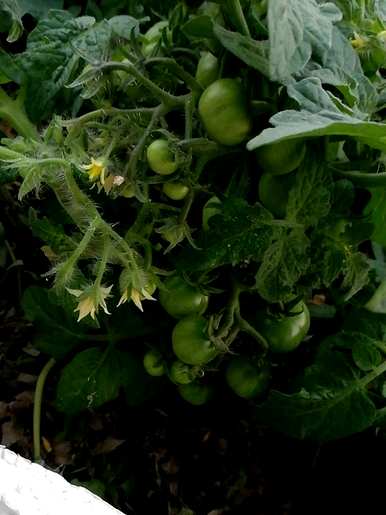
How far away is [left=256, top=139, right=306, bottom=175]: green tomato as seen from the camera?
72 cm

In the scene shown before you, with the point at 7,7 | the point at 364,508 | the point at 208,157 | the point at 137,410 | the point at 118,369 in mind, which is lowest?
the point at 364,508

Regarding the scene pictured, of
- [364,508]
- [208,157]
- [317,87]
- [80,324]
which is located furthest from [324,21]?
[364,508]

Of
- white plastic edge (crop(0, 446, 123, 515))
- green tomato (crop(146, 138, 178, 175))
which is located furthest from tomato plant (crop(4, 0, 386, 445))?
white plastic edge (crop(0, 446, 123, 515))

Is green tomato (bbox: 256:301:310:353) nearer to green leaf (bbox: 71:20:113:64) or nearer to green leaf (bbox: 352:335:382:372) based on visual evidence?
green leaf (bbox: 352:335:382:372)

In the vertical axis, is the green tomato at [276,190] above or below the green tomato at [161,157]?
below

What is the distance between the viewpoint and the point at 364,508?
3.29ft

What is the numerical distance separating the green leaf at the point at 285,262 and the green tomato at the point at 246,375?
0.14 meters

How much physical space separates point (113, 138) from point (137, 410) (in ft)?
1.42

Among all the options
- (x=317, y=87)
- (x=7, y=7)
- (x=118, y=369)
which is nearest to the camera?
(x=317, y=87)

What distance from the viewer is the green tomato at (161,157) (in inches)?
28.0

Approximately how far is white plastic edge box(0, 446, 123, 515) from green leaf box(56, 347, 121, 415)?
37cm

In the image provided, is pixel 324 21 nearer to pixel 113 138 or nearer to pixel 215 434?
pixel 113 138

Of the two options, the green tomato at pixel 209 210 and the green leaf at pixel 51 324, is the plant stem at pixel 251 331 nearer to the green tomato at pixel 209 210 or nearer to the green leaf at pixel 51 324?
the green tomato at pixel 209 210

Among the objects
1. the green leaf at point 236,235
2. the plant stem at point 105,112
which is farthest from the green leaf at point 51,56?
the green leaf at point 236,235
